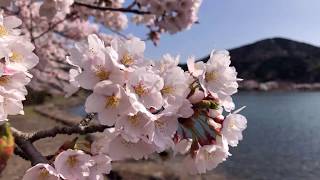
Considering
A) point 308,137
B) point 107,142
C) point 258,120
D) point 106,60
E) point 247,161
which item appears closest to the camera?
point 106,60

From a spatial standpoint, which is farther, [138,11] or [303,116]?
[303,116]

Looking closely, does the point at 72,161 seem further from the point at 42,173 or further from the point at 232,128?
the point at 232,128

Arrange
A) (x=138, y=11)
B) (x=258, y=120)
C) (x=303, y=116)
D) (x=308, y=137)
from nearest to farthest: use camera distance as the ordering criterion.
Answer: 1. (x=138, y=11)
2. (x=308, y=137)
3. (x=258, y=120)
4. (x=303, y=116)

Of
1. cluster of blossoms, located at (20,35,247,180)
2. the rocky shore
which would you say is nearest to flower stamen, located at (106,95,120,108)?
cluster of blossoms, located at (20,35,247,180)

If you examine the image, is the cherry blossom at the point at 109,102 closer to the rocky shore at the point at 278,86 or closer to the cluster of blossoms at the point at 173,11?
the cluster of blossoms at the point at 173,11

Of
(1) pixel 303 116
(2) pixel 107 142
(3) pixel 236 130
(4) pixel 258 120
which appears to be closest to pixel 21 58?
(2) pixel 107 142

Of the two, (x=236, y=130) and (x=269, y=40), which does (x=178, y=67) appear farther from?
(x=269, y=40)

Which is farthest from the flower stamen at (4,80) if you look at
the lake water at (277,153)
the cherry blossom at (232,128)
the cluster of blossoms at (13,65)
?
the lake water at (277,153)
